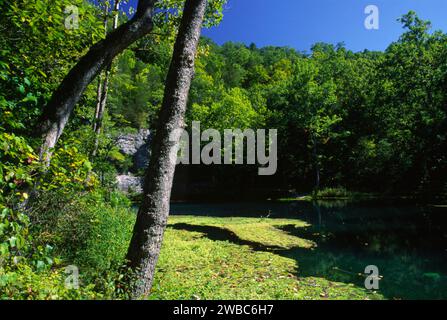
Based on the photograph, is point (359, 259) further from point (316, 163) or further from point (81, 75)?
point (316, 163)

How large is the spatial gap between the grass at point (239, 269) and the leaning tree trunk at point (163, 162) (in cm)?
62

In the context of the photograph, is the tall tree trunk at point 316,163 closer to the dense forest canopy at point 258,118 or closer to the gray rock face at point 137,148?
the dense forest canopy at point 258,118

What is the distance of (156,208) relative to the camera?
5.58 metres

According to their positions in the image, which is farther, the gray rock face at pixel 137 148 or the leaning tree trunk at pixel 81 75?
the gray rock face at pixel 137 148

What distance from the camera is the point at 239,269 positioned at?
970 cm

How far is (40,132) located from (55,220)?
8.52 feet

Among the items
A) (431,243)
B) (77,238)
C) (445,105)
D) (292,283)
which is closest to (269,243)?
(292,283)

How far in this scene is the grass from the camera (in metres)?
7.30

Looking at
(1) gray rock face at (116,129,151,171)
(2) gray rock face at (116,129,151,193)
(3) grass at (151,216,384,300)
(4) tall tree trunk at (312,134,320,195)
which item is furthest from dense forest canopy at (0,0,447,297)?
(1) gray rock face at (116,129,151,171)

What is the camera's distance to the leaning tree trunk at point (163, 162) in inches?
→ 216

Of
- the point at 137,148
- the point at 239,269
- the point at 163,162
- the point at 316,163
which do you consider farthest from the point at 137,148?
the point at 163,162

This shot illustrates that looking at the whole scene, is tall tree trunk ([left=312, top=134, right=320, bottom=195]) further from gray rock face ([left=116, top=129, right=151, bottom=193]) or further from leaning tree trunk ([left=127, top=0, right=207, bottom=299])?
leaning tree trunk ([left=127, top=0, right=207, bottom=299])

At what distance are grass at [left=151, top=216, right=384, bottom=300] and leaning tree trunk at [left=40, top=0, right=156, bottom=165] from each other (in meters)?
3.19

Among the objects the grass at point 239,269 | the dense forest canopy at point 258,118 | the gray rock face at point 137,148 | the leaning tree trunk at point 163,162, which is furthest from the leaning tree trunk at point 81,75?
the gray rock face at point 137,148
